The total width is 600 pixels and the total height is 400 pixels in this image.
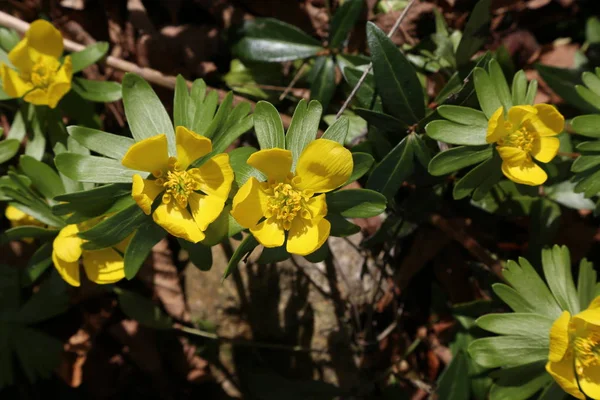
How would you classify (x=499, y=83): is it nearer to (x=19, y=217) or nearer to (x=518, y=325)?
(x=518, y=325)

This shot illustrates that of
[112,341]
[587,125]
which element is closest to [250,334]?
[112,341]

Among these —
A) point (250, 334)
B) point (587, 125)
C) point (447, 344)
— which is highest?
point (587, 125)

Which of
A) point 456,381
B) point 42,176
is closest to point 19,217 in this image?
point 42,176

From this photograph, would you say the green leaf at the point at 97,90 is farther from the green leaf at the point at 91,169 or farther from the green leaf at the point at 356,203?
the green leaf at the point at 356,203

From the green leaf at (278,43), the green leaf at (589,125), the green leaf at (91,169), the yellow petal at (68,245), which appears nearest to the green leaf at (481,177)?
the green leaf at (589,125)

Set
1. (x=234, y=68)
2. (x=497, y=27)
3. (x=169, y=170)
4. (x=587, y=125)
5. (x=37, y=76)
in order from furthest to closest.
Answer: (x=497, y=27) < (x=234, y=68) < (x=37, y=76) < (x=587, y=125) < (x=169, y=170)

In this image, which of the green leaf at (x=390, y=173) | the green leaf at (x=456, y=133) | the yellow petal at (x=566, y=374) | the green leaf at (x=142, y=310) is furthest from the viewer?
the green leaf at (x=142, y=310)

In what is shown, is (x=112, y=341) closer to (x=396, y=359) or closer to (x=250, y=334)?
(x=250, y=334)
